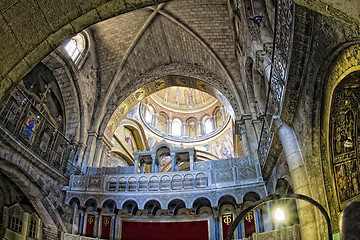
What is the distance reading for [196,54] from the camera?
52.6 ft

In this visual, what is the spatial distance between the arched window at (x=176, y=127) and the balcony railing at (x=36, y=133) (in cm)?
1270

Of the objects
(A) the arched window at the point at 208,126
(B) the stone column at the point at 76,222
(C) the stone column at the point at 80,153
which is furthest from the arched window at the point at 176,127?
(B) the stone column at the point at 76,222

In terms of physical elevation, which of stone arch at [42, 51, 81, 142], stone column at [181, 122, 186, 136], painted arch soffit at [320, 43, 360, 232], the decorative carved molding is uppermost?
stone column at [181, 122, 186, 136]

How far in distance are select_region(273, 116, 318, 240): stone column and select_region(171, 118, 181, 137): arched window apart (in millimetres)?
18509

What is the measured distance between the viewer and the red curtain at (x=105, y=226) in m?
11.8

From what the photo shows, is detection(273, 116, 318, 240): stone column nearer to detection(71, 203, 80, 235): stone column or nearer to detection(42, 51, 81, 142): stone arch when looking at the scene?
detection(71, 203, 80, 235): stone column

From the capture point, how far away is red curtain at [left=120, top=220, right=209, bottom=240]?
1188 centimetres

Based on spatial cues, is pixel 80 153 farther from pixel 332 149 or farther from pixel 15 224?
pixel 332 149

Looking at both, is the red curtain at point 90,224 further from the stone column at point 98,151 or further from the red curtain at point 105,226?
the stone column at point 98,151

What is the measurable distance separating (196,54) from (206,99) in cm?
1052

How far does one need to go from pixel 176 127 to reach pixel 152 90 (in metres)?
8.69

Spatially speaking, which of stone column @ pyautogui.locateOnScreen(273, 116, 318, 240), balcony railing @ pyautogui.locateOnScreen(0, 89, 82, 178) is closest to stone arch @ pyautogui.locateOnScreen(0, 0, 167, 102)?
stone column @ pyautogui.locateOnScreen(273, 116, 318, 240)

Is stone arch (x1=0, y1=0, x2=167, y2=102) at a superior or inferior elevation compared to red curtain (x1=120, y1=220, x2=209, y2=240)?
superior

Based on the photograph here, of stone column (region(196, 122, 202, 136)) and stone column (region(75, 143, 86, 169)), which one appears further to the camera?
stone column (region(196, 122, 202, 136))
